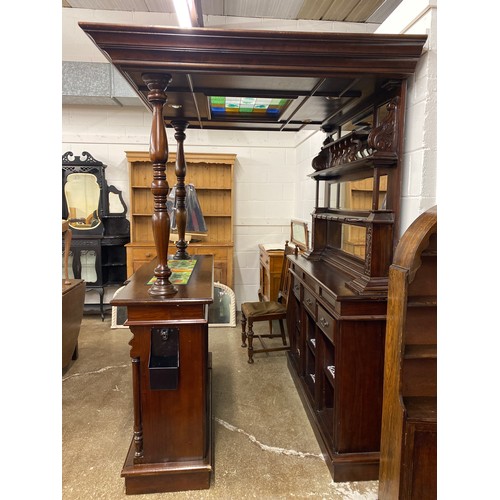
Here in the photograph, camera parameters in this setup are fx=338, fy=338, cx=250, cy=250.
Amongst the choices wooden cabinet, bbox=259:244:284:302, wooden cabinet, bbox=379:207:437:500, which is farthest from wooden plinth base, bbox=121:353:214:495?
wooden cabinet, bbox=259:244:284:302

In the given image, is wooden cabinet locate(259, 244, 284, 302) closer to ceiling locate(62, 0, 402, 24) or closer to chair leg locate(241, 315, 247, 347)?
chair leg locate(241, 315, 247, 347)

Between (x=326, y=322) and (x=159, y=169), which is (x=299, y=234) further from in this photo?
(x=159, y=169)

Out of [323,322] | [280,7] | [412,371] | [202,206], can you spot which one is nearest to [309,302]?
[323,322]

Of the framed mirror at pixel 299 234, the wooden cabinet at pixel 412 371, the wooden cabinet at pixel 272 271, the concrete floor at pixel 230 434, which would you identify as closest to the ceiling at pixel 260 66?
the wooden cabinet at pixel 412 371

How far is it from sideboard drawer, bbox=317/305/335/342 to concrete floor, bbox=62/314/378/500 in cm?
75

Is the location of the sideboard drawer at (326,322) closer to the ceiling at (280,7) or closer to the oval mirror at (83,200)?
the ceiling at (280,7)

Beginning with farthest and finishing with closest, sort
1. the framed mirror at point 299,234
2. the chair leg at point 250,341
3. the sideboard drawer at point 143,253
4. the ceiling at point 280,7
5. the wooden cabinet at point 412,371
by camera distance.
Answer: the sideboard drawer at point 143,253 → the framed mirror at point 299,234 → the ceiling at point 280,7 → the chair leg at point 250,341 → the wooden cabinet at point 412,371

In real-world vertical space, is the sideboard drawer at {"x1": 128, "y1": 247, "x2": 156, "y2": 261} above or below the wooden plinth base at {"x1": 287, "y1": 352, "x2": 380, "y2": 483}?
above

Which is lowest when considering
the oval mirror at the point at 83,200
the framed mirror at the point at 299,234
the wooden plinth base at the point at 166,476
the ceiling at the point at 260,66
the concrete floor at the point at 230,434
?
the concrete floor at the point at 230,434

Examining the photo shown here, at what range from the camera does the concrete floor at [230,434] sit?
1.75 metres

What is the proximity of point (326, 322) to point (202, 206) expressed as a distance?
9.89ft

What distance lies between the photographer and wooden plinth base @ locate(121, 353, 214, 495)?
5.65 feet

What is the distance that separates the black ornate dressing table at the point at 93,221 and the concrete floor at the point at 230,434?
1.23 meters

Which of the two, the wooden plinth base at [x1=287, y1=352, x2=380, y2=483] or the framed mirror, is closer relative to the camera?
the wooden plinth base at [x1=287, y1=352, x2=380, y2=483]
